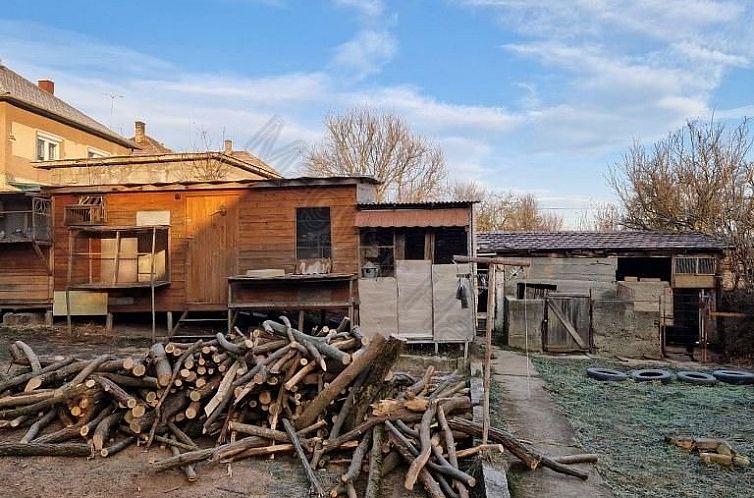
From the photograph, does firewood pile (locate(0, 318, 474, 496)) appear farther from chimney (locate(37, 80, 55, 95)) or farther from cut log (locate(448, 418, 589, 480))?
chimney (locate(37, 80, 55, 95))

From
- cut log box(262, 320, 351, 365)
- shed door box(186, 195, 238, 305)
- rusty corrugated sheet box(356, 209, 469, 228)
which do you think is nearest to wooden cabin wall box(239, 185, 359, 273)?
shed door box(186, 195, 238, 305)

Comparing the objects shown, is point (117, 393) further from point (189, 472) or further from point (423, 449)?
point (423, 449)

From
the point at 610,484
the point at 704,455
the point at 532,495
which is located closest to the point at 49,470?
the point at 532,495

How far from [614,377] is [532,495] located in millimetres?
6049

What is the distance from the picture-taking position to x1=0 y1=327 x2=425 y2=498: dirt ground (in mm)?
5312

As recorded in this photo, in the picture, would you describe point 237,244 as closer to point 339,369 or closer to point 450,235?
point 450,235

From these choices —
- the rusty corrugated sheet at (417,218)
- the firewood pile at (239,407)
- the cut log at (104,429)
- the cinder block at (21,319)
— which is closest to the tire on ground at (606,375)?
the rusty corrugated sheet at (417,218)

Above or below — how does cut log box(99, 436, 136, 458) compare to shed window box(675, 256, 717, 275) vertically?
below

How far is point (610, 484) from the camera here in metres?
5.39

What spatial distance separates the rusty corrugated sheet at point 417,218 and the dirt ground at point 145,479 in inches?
342

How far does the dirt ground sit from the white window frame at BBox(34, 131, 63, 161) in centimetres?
1975

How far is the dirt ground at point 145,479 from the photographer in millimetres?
5312

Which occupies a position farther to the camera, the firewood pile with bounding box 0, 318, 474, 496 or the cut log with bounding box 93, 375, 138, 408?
the cut log with bounding box 93, 375, 138, 408

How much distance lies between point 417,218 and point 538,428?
25.3 ft
